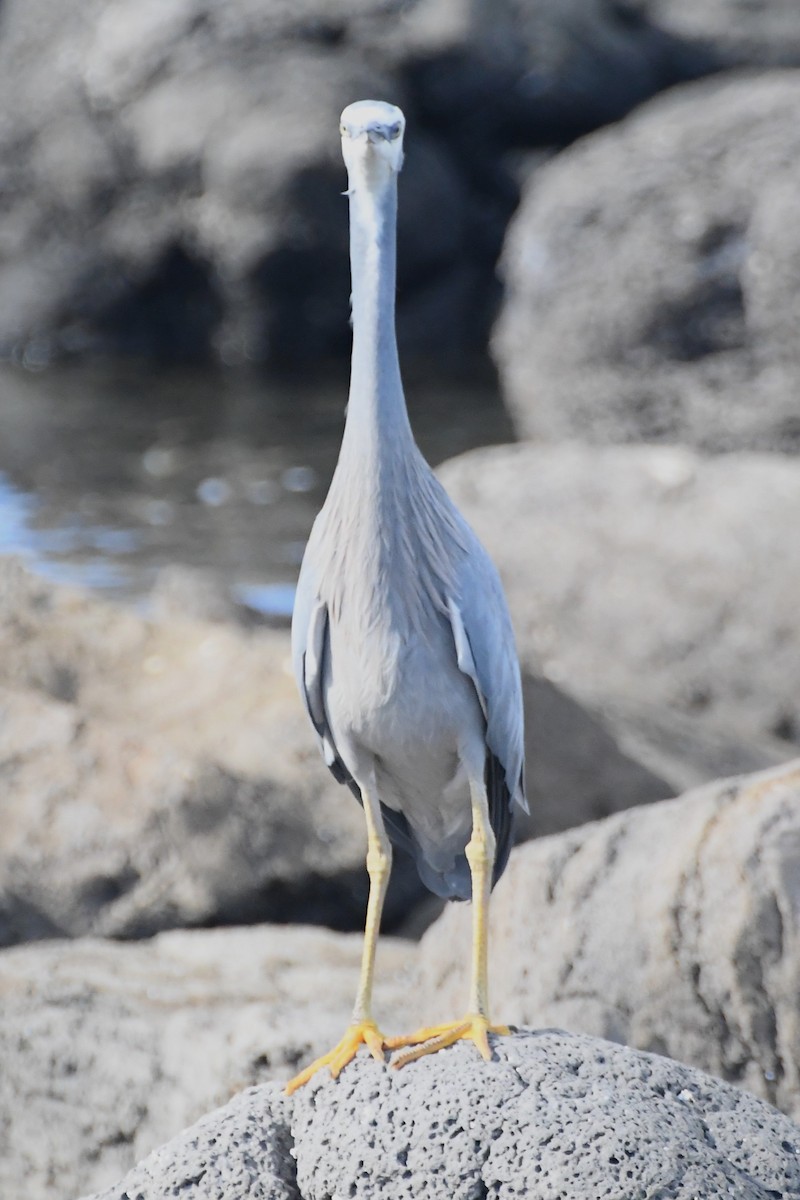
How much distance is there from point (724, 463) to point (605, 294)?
3.63m

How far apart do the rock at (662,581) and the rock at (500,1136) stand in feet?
11.7

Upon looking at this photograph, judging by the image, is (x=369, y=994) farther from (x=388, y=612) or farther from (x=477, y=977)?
(x=388, y=612)

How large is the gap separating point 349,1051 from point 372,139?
7.13 ft

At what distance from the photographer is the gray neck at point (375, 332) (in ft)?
13.8

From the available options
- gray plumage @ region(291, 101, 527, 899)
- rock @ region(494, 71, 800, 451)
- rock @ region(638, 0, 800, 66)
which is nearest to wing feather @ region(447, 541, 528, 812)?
gray plumage @ region(291, 101, 527, 899)

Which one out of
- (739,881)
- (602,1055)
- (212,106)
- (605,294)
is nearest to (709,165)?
(605,294)

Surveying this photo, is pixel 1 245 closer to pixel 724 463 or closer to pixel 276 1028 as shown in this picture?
pixel 724 463

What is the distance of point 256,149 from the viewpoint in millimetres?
18047

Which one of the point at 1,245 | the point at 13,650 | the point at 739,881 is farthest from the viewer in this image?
the point at 1,245

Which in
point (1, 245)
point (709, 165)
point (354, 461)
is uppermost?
point (1, 245)

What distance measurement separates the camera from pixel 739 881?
481 centimetres

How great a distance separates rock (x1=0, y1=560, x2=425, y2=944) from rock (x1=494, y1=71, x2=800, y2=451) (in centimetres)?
581

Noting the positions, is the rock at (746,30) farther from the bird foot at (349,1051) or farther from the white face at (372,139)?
the bird foot at (349,1051)

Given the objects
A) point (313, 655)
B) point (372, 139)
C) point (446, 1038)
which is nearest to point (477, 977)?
point (446, 1038)
